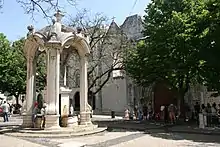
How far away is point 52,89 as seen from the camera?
15695mm

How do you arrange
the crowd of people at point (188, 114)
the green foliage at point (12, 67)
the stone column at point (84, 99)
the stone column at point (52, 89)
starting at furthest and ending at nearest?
the green foliage at point (12, 67) < the crowd of people at point (188, 114) < the stone column at point (84, 99) < the stone column at point (52, 89)

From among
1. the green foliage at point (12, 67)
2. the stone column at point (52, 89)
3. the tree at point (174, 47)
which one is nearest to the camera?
the stone column at point (52, 89)

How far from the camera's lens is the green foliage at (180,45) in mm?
17734

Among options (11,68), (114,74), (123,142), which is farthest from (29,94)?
(114,74)

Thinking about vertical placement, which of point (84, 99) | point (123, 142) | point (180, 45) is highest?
point (180, 45)

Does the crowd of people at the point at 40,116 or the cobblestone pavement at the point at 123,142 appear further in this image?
the crowd of people at the point at 40,116

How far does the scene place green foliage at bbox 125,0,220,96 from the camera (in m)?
17.7

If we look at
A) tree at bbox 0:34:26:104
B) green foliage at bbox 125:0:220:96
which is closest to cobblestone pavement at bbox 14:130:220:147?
green foliage at bbox 125:0:220:96

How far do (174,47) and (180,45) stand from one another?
113cm

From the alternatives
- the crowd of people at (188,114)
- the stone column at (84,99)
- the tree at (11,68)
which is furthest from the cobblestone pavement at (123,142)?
the tree at (11,68)

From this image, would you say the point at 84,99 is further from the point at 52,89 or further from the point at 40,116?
the point at 40,116

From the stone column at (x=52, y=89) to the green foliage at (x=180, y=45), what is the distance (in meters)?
8.04

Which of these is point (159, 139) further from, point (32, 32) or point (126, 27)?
point (126, 27)

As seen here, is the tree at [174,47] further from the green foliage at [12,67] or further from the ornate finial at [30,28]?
the green foliage at [12,67]
